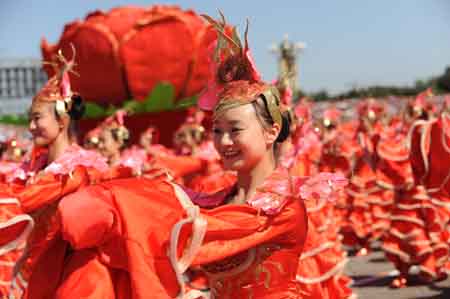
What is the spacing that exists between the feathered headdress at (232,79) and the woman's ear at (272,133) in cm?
2

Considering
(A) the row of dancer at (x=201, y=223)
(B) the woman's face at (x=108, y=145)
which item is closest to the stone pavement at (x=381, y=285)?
(B) the woman's face at (x=108, y=145)

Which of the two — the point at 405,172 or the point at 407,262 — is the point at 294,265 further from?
the point at 405,172

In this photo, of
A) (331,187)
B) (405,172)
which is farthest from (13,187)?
(405,172)

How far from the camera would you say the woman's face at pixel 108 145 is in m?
7.98

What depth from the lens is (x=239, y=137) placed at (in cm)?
287

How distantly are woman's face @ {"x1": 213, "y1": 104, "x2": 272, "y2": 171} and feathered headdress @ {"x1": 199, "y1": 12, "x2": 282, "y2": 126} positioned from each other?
0.13 feet

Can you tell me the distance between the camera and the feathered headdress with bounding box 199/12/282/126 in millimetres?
2929

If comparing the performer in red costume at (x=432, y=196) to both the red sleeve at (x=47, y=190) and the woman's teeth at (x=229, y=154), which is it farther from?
the woman's teeth at (x=229, y=154)

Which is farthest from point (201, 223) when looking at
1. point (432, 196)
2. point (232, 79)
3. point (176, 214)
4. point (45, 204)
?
point (432, 196)

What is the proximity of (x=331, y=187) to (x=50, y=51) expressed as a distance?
28.4 feet

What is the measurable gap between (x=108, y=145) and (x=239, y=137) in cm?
532

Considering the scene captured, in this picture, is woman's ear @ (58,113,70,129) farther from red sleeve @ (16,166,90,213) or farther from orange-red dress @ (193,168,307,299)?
orange-red dress @ (193,168,307,299)

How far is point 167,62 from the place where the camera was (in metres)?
10.3

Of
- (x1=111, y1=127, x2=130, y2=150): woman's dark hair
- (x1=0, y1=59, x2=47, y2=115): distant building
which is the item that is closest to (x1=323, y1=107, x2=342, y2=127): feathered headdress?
(x1=111, y1=127, x2=130, y2=150): woman's dark hair
